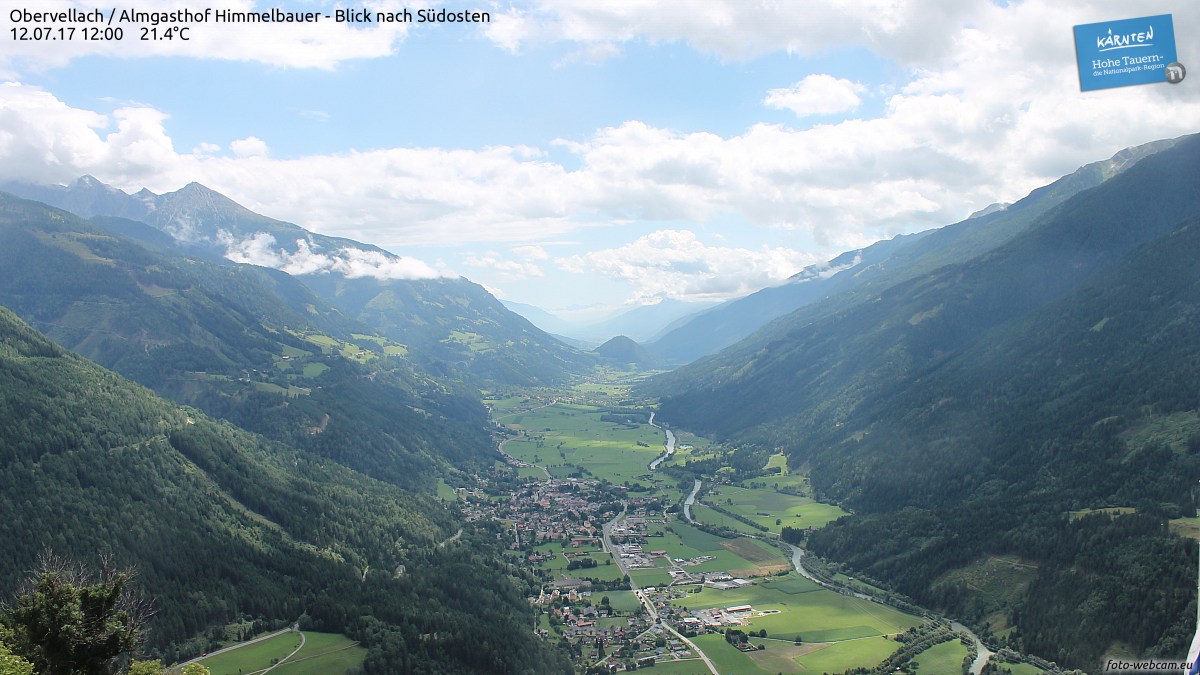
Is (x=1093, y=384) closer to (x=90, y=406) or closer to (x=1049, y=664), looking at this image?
(x=1049, y=664)

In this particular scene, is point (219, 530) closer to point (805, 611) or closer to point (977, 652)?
point (805, 611)

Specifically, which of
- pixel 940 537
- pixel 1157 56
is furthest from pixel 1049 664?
pixel 1157 56

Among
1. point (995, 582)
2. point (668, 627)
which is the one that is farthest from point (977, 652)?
point (668, 627)

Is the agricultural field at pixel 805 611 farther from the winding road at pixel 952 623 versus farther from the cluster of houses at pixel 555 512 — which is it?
the cluster of houses at pixel 555 512

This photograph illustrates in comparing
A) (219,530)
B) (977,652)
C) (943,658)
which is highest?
(219,530)

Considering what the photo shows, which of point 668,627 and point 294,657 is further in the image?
point 668,627

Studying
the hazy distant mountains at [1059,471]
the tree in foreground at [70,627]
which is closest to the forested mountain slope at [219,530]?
the tree in foreground at [70,627]

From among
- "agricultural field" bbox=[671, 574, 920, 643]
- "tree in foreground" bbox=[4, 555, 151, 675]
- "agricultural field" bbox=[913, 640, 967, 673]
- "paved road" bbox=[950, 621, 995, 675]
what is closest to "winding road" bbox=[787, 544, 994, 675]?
"paved road" bbox=[950, 621, 995, 675]

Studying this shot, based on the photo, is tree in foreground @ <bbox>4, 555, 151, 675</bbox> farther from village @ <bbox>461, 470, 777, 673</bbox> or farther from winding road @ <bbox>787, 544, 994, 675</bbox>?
winding road @ <bbox>787, 544, 994, 675</bbox>
